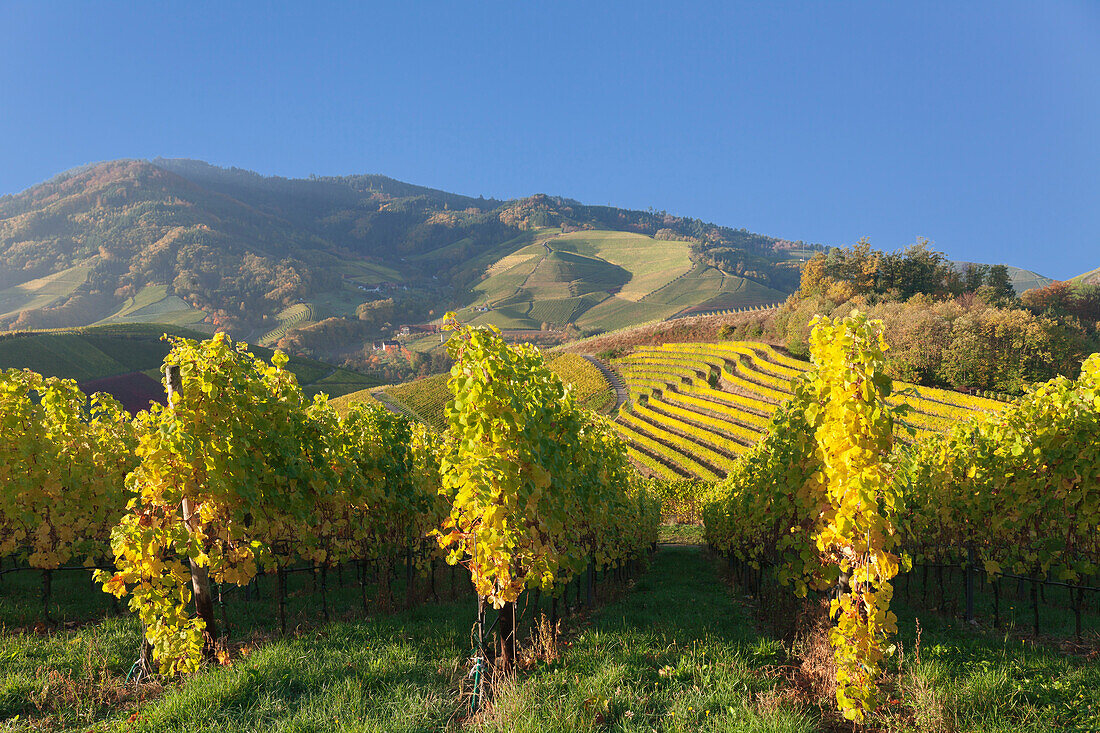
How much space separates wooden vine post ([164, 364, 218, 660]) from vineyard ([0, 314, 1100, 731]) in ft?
0.10

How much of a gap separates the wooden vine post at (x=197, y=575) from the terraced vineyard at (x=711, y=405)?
29.2 metres

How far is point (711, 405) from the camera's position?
45844mm

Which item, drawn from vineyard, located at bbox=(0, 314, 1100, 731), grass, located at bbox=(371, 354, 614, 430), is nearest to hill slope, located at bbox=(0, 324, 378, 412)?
grass, located at bbox=(371, 354, 614, 430)

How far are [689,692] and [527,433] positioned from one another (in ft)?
9.81

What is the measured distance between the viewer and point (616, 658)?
5.92 metres

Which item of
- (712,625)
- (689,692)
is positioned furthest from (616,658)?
(712,625)

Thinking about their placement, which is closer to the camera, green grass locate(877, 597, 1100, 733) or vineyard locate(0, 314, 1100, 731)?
green grass locate(877, 597, 1100, 733)

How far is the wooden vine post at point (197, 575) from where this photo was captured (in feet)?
20.6

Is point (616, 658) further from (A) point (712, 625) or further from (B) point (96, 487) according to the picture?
(B) point (96, 487)

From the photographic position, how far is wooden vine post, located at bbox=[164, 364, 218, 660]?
627 cm

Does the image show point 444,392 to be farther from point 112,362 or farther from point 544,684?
point 544,684

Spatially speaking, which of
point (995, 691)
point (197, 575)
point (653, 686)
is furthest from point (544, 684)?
point (197, 575)

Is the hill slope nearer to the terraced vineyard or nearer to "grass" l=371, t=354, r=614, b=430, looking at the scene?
"grass" l=371, t=354, r=614, b=430

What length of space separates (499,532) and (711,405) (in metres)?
42.7
